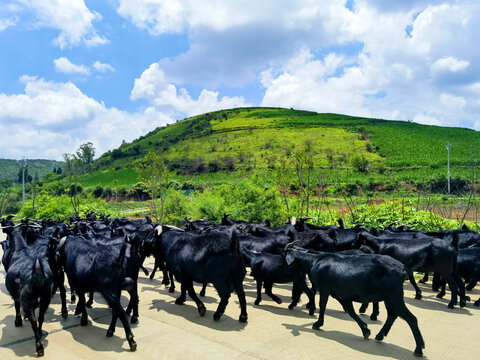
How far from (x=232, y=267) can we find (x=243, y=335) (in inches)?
51.8

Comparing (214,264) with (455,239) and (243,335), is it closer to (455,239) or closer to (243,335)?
(243,335)

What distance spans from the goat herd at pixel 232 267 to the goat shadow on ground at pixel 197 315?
16cm

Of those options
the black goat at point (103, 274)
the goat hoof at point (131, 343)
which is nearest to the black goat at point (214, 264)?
the black goat at point (103, 274)

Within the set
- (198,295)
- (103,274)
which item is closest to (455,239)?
(198,295)

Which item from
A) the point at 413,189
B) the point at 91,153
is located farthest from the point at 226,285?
the point at 91,153

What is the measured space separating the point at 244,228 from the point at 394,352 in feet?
24.6

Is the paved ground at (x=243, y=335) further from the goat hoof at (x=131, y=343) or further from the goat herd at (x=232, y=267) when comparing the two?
the goat herd at (x=232, y=267)

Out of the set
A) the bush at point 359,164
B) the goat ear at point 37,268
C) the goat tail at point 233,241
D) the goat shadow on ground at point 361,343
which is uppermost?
the bush at point 359,164

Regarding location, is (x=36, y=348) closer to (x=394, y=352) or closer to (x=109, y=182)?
(x=394, y=352)

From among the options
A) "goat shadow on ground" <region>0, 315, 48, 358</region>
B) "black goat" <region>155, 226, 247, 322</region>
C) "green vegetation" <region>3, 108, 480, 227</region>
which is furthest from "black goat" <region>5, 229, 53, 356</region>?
"green vegetation" <region>3, 108, 480, 227</region>

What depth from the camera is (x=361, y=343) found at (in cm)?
614

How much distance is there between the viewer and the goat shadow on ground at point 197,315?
6996 mm

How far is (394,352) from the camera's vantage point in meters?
5.78

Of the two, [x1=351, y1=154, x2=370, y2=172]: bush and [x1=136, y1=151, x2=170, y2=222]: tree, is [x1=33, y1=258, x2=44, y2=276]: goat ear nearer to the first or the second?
[x1=136, y1=151, x2=170, y2=222]: tree
